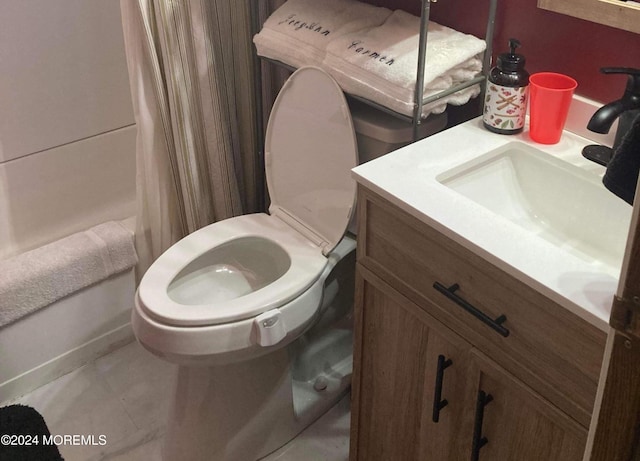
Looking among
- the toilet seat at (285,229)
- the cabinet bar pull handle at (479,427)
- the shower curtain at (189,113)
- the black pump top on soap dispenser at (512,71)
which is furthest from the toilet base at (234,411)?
the black pump top on soap dispenser at (512,71)

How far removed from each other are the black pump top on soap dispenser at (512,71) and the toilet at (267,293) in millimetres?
211

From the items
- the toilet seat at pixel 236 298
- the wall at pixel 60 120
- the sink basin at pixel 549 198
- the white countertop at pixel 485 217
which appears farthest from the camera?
the wall at pixel 60 120

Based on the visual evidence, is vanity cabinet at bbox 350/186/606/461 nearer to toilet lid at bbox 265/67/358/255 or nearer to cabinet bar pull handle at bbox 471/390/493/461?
cabinet bar pull handle at bbox 471/390/493/461

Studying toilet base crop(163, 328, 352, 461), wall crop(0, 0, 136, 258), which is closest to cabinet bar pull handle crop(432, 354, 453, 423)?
toilet base crop(163, 328, 352, 461)

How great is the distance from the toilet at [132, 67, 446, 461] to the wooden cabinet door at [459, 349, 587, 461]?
1.57ft

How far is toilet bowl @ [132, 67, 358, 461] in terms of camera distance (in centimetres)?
146

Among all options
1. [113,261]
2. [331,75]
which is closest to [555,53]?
[331,75]

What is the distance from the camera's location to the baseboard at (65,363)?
191 centimetres

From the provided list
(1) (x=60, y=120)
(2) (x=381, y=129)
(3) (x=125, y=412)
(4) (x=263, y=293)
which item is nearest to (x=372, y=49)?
(2) (x=381, y=129)

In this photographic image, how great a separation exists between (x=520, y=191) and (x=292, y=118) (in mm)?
585

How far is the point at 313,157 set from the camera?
162 centimetres

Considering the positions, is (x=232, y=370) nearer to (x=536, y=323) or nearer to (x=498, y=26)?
(x=536, y=323)

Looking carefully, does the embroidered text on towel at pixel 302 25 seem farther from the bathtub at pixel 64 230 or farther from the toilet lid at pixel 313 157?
the bathtub at pixel 64 230

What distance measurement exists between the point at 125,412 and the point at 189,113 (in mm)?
829
